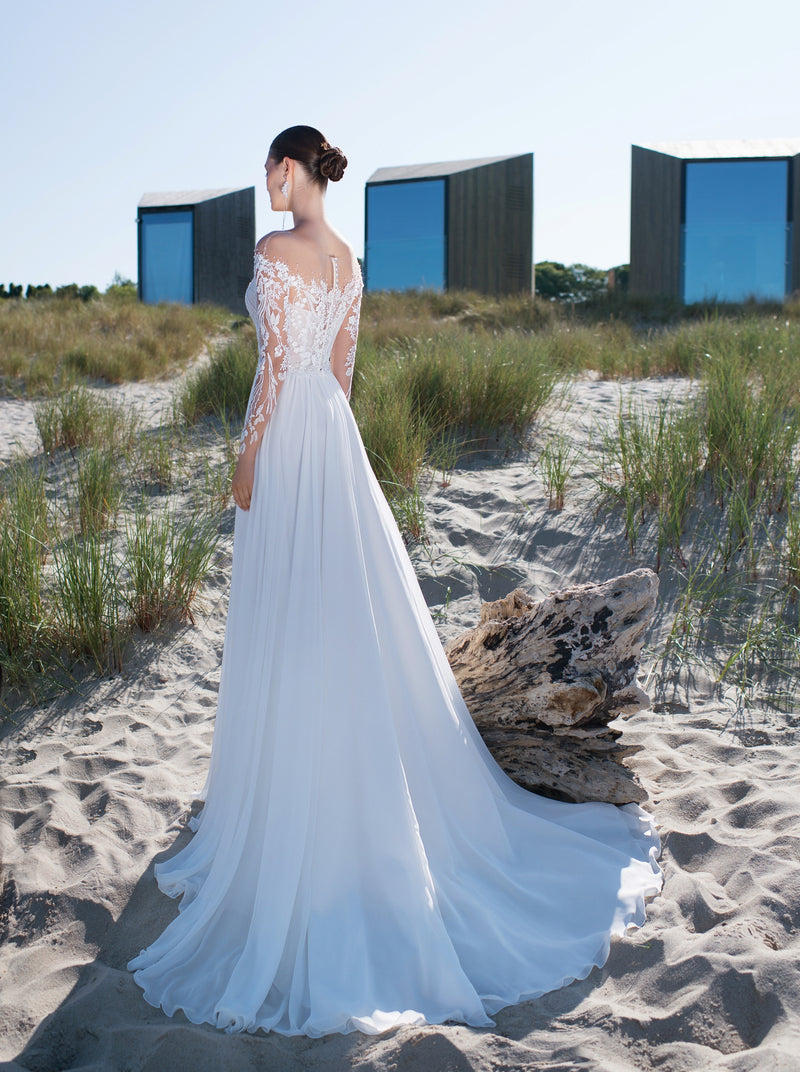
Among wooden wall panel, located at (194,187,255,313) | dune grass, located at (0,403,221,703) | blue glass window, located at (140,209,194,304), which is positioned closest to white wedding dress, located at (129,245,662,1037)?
dune grass, located at (0,403,221,703)

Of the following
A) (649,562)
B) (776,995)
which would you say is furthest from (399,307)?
(776,995)

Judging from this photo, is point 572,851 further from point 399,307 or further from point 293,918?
point 399,307

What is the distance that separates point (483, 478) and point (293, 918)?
3.73m

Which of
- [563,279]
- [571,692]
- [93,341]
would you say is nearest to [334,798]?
[571,692]

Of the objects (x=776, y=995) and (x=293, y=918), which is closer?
(x=776, y=995)

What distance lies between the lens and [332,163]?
6.97ft

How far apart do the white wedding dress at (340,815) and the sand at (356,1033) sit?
0.07 meters

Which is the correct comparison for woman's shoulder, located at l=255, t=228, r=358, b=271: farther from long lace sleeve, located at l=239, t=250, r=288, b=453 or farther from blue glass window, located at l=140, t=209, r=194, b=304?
blue glass window, located at l=140, t=209, r=194, b=304

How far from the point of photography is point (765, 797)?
2480 mm

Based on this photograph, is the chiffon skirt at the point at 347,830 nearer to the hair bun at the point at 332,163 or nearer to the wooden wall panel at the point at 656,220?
the hair bun at the point at 332,163

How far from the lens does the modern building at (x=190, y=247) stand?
1745 centimetres

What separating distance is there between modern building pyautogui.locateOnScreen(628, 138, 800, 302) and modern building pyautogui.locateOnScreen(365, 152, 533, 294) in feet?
7.46

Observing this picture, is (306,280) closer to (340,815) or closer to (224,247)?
(340,815)

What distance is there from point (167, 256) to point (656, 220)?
388 inches
